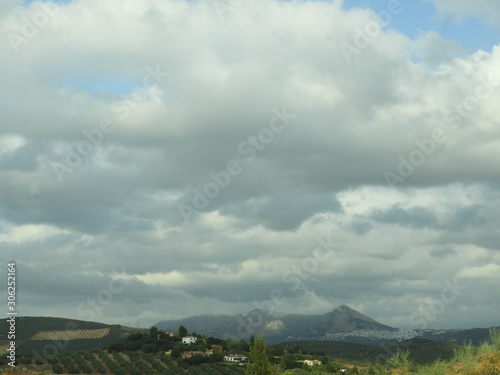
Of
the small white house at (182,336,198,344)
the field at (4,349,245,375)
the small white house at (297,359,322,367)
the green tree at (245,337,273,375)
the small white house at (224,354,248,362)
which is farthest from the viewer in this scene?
the small white house at (182,336,198,344)

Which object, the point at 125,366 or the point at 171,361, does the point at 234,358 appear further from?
the point at 125,366

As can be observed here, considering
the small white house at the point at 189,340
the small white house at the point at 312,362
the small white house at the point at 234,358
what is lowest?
the small white house at the point at 312,362

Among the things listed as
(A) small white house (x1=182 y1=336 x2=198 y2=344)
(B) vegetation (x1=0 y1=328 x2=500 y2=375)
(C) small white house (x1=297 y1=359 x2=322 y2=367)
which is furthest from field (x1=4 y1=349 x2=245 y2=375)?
(A) small white house (x1=182 y1=336 x2=198 y2=344)

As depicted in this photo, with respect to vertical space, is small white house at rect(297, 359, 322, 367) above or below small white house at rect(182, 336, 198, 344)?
below

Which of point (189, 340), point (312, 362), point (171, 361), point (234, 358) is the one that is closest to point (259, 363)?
point (171, 361)

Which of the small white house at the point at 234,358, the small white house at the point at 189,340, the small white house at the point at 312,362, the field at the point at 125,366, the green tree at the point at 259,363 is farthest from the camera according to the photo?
the small white house at the point at 189,340

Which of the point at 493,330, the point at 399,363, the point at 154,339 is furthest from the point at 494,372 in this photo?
the point at 154,339

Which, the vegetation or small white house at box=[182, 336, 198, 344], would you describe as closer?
the vegetation

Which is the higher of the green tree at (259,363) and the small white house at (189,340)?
the small white house at (189,340)

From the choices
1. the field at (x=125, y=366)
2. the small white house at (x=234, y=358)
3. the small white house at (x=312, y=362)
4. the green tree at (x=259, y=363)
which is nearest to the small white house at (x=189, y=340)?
the field at (x=125, y=366)

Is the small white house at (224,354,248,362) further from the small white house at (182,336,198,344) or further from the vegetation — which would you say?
the small white house at (182,336,198,344)

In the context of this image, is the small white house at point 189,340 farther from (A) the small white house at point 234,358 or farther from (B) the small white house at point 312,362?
(B) the small white house at point 312,362

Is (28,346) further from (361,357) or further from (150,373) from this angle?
(361,357)

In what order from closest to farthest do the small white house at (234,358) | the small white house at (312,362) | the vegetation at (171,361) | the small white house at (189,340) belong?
1. the vegetation at (171,361)
2. the small white house at (312,362)
3. the small white house at (234,358)
4. the small white house at (189,340)
